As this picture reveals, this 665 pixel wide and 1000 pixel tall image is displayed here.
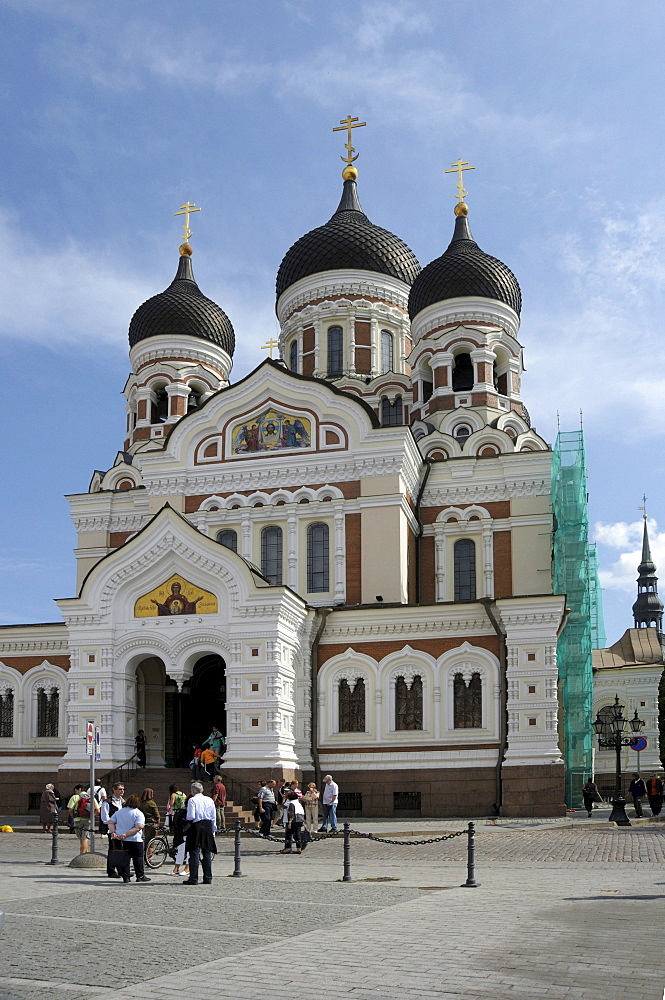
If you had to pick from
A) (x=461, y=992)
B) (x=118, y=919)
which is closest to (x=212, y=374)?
(x=118, y=919)

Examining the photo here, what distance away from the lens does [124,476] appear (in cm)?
3734

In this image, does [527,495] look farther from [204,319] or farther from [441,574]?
[204,319]

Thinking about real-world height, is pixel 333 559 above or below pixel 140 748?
above

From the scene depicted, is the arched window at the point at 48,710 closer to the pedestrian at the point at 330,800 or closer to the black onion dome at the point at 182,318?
the pedestrian at the point at 330,800

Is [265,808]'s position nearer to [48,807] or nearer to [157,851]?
[48,807]

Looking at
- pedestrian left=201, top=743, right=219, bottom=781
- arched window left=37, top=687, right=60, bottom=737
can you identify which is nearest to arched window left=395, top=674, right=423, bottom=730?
pedestrian left=201, top=743, right=219, bottom=781

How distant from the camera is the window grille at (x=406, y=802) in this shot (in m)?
26.4

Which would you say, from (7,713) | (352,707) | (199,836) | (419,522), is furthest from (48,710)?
(199,836)

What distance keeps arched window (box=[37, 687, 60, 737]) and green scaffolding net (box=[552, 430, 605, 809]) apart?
14.3m

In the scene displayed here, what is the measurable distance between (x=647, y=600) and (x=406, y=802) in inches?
1986

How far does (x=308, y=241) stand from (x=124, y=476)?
10.7 metres

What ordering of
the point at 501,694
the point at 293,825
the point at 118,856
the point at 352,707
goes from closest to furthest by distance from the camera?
the point at 118,856
the point at 293,825
the point at 501,694
the point at 352,707

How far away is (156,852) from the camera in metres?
16.8

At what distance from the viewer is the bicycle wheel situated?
1608cm
